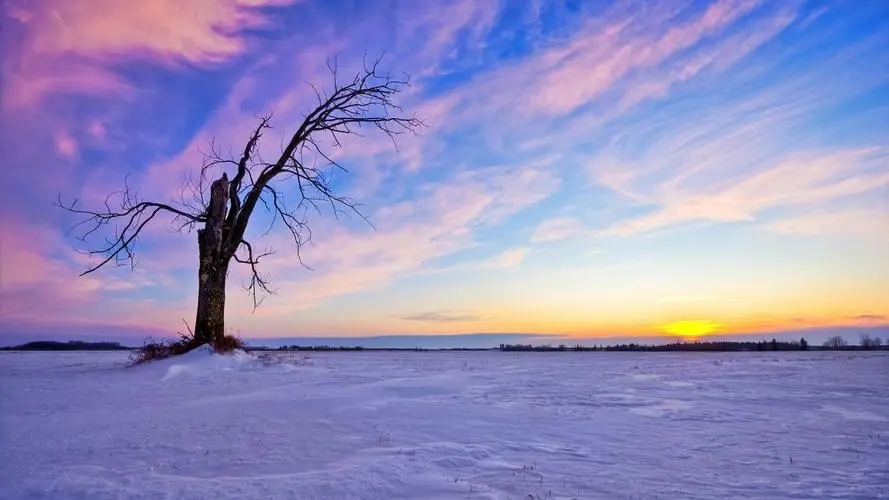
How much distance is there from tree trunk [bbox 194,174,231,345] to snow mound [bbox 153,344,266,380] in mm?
1162

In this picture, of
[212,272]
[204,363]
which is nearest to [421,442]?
[204,363]

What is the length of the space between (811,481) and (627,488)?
164 cm

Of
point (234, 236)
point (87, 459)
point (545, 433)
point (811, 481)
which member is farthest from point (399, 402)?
point (234, 236)

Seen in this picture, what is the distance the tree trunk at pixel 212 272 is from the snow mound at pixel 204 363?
116 cm

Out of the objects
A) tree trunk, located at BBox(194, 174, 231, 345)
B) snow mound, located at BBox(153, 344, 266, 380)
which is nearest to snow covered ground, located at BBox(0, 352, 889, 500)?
snow mound, located at BBox(153, 344, 266, 380)

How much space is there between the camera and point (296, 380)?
1148 centimetres

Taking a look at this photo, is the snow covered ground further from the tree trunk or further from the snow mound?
the tree trunk

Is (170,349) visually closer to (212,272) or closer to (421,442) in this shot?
(212,272)

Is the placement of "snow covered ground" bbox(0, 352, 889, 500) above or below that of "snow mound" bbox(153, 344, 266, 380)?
below

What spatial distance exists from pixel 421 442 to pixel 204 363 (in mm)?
8791

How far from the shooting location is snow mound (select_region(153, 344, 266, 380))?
1194cm

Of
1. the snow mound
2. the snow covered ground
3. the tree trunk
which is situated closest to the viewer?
the snow covered ground

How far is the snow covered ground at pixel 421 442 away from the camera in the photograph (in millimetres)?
4125

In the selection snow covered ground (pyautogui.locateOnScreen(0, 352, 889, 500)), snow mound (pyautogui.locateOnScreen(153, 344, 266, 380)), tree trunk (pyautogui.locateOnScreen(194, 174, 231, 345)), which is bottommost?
snow covered ground (pyautogui.locateOnScreen(0, 352, 889, 500))
